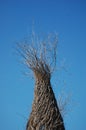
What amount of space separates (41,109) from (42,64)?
4.32 feet

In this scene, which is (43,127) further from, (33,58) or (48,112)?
(33,58)

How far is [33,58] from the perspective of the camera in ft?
35.6

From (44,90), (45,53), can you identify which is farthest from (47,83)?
(45,53)

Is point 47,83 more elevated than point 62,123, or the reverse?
point 47,83

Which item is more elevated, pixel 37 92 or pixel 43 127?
pixel 37 92

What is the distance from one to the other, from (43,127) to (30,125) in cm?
39

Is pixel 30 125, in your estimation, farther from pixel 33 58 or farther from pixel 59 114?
pixel 33 58

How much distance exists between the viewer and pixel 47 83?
10.7 metres

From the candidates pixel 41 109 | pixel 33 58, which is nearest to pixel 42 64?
pixel 33 58

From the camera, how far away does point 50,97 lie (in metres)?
10.5

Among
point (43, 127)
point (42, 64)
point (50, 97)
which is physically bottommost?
point (43, 127)

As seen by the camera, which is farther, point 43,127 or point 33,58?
point 33,58

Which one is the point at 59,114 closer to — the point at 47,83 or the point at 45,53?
the point at 47,83

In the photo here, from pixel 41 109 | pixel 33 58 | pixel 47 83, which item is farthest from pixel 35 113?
pixel 33 58
